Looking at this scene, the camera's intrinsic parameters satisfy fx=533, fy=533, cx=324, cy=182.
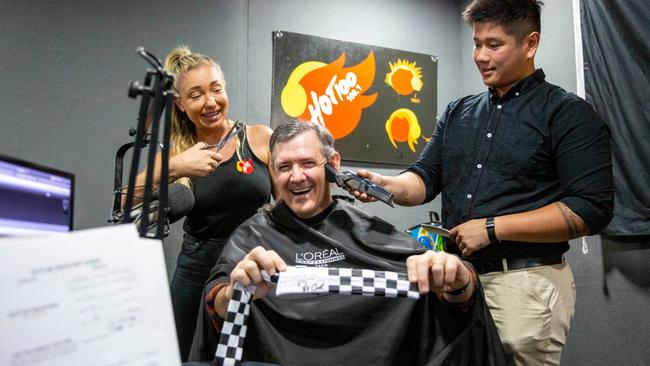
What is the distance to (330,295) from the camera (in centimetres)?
167

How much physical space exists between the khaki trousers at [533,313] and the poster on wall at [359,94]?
6.56 feet

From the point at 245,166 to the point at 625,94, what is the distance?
199 cm

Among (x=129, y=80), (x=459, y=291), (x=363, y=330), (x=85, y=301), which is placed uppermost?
(x=129, y=80)

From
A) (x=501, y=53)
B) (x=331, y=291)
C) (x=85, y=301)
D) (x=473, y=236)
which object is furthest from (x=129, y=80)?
(x=85, y=301)

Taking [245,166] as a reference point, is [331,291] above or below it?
below

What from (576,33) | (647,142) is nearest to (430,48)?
(576,33)

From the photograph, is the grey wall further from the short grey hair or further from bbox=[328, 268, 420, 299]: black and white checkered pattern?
bbox=[328, 268, 420, 299]: black and white checkered pattern

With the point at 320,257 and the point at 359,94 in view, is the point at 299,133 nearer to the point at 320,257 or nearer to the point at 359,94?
the point at 320,257

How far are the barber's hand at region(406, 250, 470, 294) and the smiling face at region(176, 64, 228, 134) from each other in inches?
54.3

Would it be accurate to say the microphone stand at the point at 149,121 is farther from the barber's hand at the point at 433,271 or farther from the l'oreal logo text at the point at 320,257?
the l'oreal logo text at the point at 320,257

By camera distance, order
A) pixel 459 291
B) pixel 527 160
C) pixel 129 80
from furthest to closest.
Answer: pixel 129 80
pixel 527 160
pixel 459 291

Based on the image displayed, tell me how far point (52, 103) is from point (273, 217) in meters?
1.77

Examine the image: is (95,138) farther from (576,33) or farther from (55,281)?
(576,33)

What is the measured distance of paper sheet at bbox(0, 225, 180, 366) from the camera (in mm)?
631
